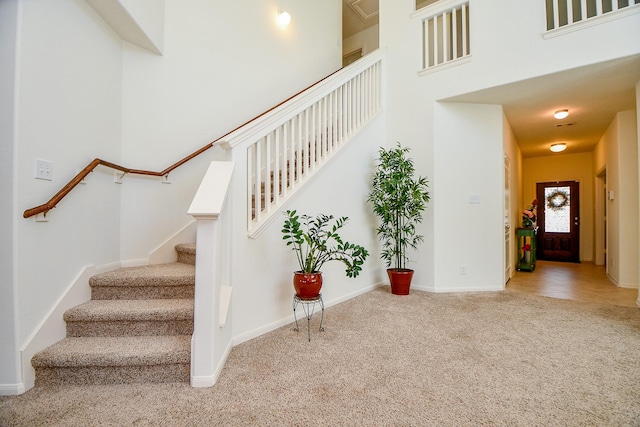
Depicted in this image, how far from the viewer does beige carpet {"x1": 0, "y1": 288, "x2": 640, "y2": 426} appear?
1.43m

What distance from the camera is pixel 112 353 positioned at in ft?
5.64

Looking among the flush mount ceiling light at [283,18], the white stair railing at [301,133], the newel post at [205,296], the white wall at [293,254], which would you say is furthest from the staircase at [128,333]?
the flush mount ceiling light at [283,18]

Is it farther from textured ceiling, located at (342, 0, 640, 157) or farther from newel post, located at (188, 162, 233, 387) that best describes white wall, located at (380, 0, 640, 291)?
newel post, located at (188, 162, 233, 387)

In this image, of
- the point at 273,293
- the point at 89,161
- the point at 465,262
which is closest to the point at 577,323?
the point at 465,262

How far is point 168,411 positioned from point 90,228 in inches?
63.1

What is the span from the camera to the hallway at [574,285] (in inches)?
139

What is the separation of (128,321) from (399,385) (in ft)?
5.88

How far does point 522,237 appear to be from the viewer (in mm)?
5324

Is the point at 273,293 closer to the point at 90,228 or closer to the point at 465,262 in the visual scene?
the point at 90,228

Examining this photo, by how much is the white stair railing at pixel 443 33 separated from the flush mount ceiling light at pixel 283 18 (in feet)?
6.21

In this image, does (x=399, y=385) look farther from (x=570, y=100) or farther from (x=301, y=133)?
(x=570, y=100)

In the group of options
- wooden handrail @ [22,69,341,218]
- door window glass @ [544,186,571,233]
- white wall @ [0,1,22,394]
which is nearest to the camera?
white wall @ [0,1,22,394]

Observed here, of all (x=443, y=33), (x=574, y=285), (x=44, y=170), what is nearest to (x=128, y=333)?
(x=44, y=170)

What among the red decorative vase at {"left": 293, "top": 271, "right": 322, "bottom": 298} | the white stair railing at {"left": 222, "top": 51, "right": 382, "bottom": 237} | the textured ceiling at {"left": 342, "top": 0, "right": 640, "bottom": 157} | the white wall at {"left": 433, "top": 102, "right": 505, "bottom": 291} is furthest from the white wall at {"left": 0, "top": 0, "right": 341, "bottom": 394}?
the textured ceiling at {"left": 342, "top": 0, "right": 640, "bottom": 157}
